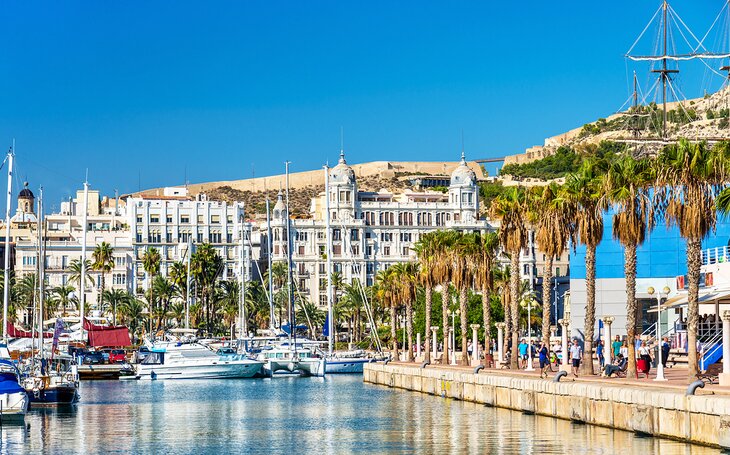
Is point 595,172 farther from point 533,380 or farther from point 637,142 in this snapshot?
point 637,142

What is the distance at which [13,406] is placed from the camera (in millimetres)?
52344

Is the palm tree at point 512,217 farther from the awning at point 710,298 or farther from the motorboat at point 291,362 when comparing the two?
the motorboat at point 291,362

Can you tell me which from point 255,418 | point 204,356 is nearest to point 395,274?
point 204,356

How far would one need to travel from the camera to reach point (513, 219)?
67.0 m

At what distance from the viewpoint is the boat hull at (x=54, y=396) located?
62281 mm

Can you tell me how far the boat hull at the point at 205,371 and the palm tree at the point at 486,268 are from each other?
89.4ft

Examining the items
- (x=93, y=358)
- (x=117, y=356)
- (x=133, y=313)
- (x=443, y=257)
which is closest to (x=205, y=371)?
(x=93, y=358)

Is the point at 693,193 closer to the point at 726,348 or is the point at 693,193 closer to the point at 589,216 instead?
the point at 726,348

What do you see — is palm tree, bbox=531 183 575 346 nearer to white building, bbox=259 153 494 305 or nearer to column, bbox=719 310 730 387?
column, bbox=719 310 730 387

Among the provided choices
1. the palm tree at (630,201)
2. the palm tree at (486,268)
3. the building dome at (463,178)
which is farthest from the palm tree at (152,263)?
the palm tree at (630,201)

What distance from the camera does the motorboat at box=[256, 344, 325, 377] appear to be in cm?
10362

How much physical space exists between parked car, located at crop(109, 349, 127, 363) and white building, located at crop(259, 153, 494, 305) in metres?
52.9

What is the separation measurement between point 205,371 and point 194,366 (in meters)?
0.90

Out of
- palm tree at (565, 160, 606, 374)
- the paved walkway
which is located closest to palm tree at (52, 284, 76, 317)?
the paved walkway
